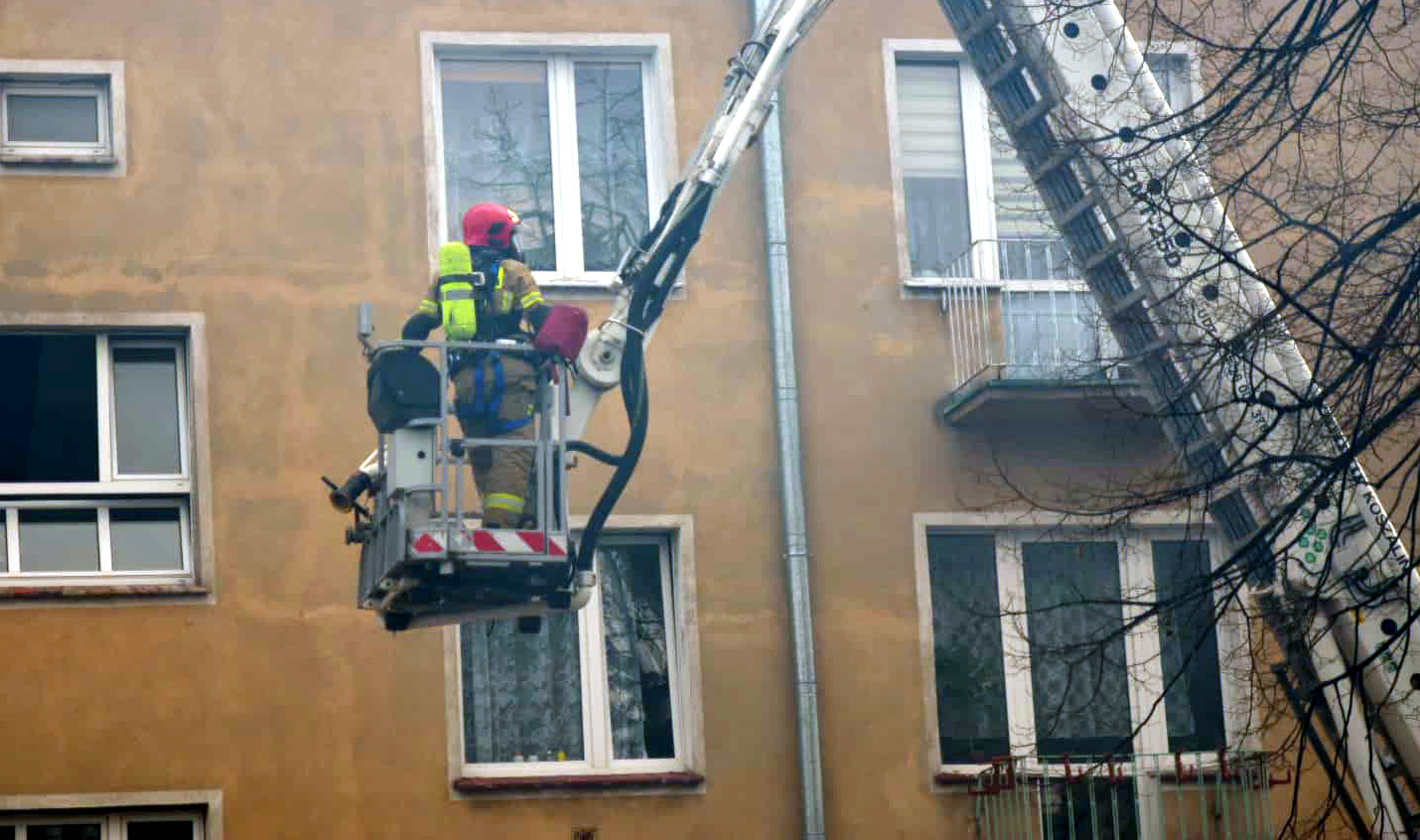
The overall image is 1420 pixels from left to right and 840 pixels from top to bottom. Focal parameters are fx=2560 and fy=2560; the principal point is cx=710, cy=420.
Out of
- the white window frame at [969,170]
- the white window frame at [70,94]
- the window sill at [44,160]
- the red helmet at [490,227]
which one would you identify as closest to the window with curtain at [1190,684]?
the white window frame at [969,170]

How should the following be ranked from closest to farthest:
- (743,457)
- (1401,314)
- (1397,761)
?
(1401,314) → (1397,761) → (743,457)

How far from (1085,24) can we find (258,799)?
21.3 feet

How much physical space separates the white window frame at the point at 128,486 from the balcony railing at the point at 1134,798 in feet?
15.9

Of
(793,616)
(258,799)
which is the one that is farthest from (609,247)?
(258,799)

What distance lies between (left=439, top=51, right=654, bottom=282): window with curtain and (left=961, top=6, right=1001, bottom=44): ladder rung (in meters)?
3.80

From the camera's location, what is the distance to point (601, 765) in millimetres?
15484

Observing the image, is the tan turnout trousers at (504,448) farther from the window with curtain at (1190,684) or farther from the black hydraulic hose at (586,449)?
the window with curtain at (1190,684)

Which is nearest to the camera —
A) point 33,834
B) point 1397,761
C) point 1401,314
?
point 1401,314

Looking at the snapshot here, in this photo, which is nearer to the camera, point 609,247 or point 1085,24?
point 1085,24

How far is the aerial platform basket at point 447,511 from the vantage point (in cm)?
1152

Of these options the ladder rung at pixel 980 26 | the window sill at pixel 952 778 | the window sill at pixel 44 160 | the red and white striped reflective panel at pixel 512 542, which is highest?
the window sill at pixel 44 160

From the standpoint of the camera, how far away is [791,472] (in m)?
15.8

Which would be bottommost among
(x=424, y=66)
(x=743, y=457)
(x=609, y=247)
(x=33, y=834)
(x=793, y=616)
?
(x=33, y=834)

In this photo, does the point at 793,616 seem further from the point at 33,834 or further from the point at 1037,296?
the point at 33,834
